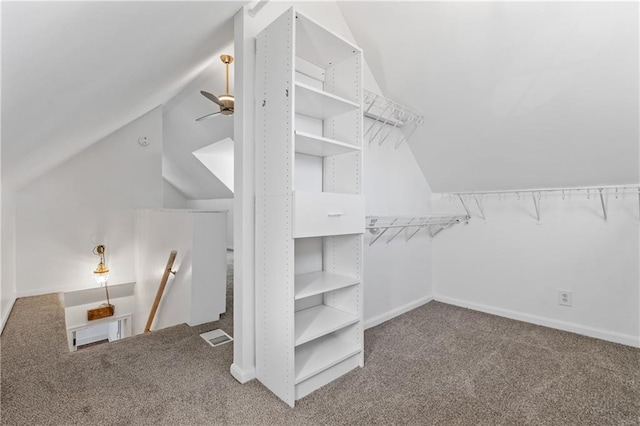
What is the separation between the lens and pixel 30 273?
3.45 m

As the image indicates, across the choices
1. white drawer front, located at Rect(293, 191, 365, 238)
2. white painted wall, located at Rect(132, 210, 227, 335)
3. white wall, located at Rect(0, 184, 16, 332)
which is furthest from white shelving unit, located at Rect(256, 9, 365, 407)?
white wall, located at Rect(0, 184, 16, 332)

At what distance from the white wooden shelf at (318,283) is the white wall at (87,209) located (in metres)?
3.30

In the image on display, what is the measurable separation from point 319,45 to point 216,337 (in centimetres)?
203

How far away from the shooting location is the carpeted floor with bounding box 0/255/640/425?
136 centimetres

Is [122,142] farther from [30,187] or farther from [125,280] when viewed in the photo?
[125,280]

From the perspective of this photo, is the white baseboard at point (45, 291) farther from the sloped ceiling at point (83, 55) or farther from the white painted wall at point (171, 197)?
the white painted wall at point (171, 197)

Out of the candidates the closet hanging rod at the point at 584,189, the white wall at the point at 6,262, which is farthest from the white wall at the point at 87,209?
the closet hanging rod at the point at 584,189

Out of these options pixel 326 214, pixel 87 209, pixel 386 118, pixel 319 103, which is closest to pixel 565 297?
pixel 386 118

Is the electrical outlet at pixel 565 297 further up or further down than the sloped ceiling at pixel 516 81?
further down

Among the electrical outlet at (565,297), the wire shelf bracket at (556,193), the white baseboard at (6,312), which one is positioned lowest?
the white baseboard at (6,312)

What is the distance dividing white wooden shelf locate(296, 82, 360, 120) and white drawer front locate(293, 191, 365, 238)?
0.53m

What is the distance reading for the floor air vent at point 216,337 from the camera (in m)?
2.08

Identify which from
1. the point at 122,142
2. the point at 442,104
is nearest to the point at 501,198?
the point at 442,104

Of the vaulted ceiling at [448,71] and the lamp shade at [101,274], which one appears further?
the lamp shade at [101,274]
